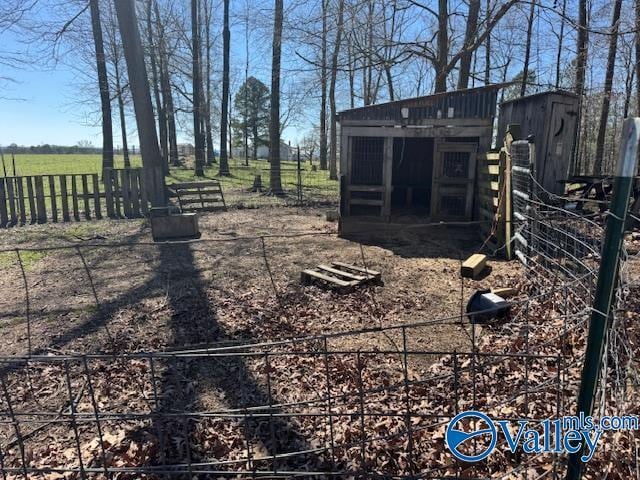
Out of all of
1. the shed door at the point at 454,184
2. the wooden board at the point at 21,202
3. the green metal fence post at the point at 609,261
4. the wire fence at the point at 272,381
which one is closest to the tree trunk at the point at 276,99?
the shed door at the point at 454,184

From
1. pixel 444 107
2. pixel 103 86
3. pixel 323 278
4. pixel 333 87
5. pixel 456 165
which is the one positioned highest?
pixel 333 87

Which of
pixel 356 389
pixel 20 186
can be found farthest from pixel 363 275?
pixel 20 186

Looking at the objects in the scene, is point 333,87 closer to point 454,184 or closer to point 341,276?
point 454,184

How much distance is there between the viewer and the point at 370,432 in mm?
3391

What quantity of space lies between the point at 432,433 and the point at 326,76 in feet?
48.9

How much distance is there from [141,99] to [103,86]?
10.3m

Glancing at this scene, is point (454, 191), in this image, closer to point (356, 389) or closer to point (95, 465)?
point (356, 389)

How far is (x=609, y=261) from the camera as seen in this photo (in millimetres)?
1850

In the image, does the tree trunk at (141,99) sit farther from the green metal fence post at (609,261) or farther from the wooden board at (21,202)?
the green metal fence post at (609,261)

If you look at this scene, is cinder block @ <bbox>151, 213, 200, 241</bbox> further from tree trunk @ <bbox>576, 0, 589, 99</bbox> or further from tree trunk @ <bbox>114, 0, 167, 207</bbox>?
tree trunk @ <bbox>576, 0, 589, 99</bbox>

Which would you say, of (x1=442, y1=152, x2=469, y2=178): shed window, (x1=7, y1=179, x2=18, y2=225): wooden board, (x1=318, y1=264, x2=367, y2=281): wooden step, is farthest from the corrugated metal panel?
(x1=7, y1=179, x2=18, y2=225): wooden board

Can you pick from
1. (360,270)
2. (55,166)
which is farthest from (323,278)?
(55,166)

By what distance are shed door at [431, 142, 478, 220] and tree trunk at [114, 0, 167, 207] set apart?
734cm

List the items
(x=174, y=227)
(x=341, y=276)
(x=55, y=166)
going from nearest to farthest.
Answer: (x=341, y=276) < (x=174, y=227) < (x=55, y=166)
